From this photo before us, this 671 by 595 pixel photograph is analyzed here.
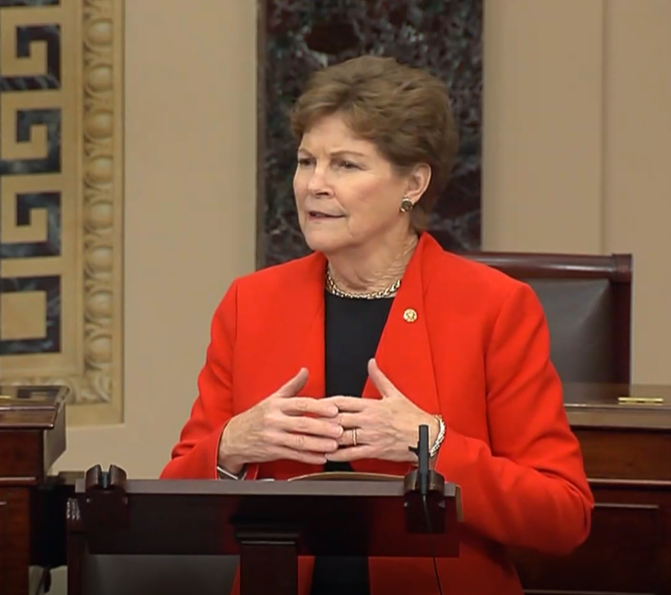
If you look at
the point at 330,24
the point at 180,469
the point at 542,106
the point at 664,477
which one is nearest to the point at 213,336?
the point at 180,469

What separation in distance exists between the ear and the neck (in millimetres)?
82

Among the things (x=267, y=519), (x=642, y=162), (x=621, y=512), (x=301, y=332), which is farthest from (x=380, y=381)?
(x=642, y=162)

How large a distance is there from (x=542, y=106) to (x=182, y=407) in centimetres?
159

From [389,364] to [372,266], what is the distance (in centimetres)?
20

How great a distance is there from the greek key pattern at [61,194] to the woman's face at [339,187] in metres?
2.42

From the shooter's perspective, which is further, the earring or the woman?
the earring

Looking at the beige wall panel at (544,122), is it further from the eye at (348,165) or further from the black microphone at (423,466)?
the black microphone at (423,466)

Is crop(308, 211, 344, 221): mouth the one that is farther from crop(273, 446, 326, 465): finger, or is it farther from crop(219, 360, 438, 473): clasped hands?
crop(273, 446, 326, 465): finger

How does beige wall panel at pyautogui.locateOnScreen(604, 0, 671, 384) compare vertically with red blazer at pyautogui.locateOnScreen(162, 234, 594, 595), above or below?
above

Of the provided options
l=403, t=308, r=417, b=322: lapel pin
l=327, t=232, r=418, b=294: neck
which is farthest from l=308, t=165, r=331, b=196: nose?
l=403, t=308, r=417, b=322: lapel pin

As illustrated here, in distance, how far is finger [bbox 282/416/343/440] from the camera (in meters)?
2.40

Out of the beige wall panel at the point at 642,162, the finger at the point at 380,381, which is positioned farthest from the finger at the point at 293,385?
the beige wall panel at the point at 642,162

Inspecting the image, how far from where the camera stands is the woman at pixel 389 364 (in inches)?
96.2

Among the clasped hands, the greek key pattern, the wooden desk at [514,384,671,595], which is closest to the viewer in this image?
the clasped hands
